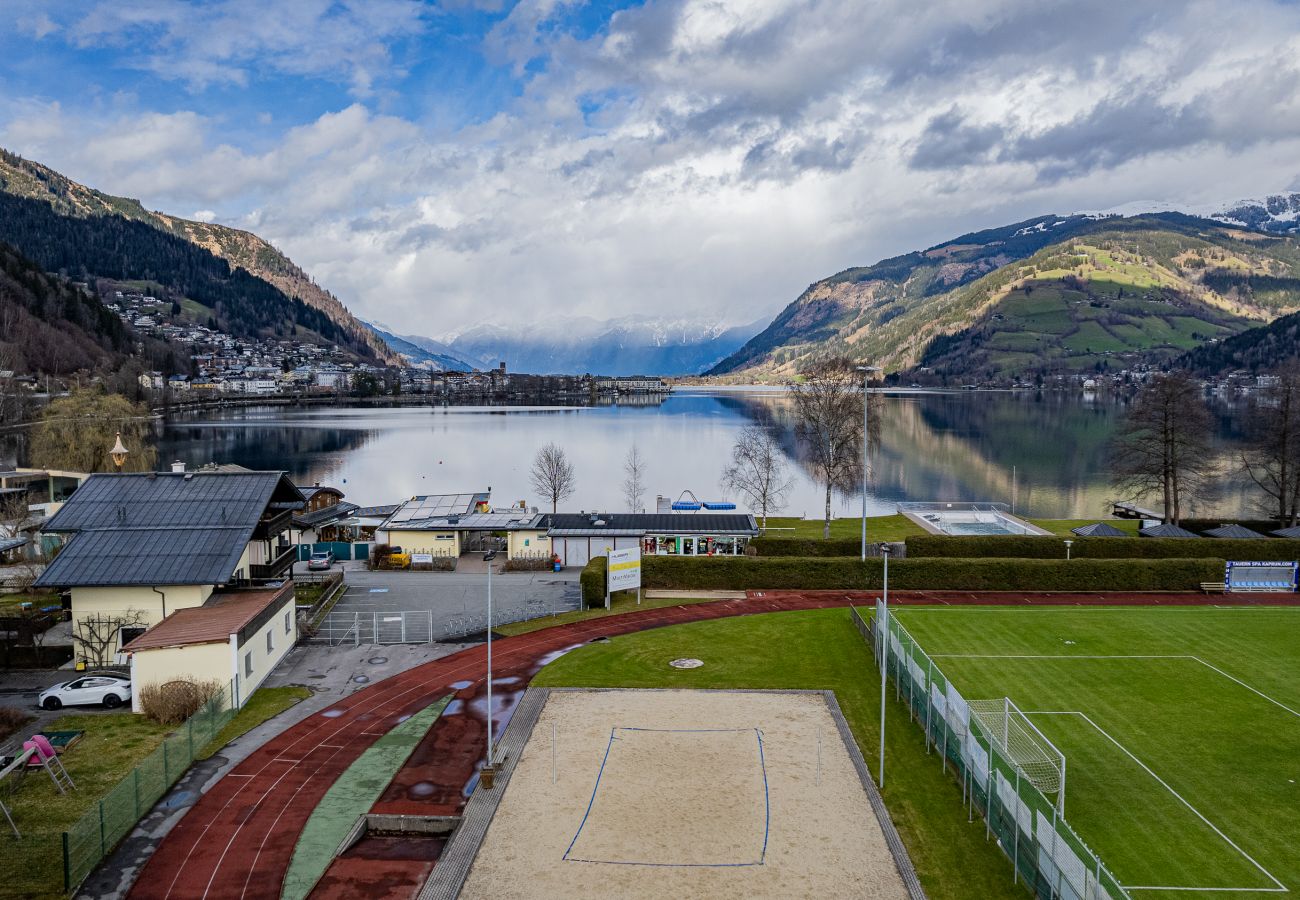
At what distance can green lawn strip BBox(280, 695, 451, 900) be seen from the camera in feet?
57.7

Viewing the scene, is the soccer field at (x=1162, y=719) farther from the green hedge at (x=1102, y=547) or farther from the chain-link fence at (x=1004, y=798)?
the green hedge at (x=1102, y=547)

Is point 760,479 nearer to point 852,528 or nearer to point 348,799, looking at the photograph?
point 852,528

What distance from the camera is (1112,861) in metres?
17.5

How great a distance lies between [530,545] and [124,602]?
22.1 m

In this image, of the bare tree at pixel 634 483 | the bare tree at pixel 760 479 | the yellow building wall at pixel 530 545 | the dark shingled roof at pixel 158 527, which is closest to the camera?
the dark shingled roof at pixel 158 527

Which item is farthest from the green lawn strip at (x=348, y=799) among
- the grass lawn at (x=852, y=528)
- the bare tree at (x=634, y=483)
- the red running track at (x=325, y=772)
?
the bare tree at (x=634, y=483)

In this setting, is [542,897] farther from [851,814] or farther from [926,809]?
[926,809]

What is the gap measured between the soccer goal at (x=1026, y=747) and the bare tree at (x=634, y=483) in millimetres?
47806

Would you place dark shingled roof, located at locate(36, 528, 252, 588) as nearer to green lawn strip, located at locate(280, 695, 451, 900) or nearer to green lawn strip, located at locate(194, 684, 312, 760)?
green lawn strip, located at locate(194, 684, 312, 760)

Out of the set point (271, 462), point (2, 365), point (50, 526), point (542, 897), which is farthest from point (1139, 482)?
point (2, 365)

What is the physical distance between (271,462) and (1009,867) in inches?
4225

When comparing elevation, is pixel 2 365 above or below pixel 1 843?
above

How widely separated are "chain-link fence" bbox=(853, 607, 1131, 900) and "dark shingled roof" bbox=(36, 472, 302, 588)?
26.1 m

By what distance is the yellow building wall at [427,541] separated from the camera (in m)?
50.6
